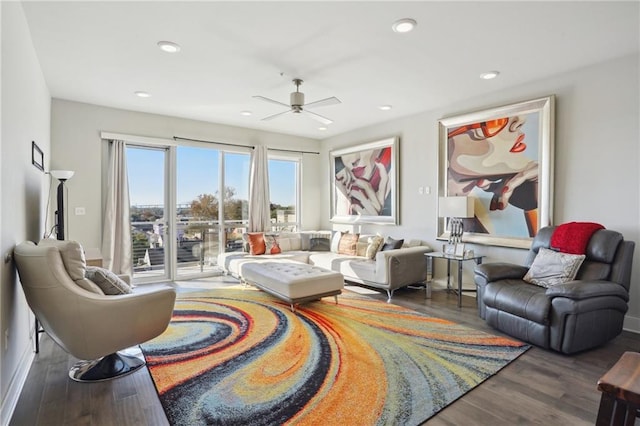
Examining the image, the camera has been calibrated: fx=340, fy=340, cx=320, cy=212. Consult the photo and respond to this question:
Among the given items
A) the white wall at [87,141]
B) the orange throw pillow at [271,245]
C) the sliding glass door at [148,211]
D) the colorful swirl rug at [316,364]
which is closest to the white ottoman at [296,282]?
the colorful swirl rug at [316,364]

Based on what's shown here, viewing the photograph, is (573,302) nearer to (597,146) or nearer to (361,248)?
(597,146)

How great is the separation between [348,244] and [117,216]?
355cm

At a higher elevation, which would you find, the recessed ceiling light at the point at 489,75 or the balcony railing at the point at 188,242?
the recessed ceiling light at the point at 489,75

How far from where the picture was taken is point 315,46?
3.07 meters

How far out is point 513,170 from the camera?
4.16 meters

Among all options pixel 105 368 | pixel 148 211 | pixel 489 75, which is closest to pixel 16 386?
pixel 105 368

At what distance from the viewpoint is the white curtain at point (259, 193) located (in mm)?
6273

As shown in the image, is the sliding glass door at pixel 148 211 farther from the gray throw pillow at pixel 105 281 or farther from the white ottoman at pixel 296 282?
the gray throw pillow at pixel 105 281

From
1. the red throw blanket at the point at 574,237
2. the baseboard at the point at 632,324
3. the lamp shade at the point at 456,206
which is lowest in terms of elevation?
the baseboard at the point at 632,324

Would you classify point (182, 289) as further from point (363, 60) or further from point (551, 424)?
point (551, 424)

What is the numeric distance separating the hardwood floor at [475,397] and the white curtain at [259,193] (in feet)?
12.1

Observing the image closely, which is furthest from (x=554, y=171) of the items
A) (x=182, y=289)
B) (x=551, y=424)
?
(x=182, y=289)

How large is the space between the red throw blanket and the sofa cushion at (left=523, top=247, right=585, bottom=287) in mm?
73

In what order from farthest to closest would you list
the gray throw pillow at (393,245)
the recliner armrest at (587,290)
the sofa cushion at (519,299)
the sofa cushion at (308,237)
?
the sofa cushion at (308,237) → the gray throw pillow at (393,245) → the sofa cushion at (519,299) → the recliner armrest at (587,290)
